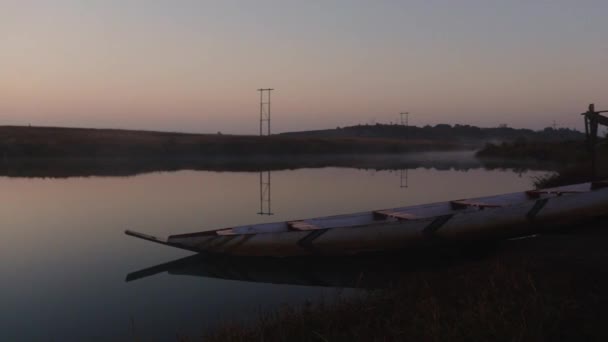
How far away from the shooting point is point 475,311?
552 cm

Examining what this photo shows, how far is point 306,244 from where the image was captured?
10.6 metres

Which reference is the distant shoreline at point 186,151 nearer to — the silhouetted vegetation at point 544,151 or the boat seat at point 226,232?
the silhouetted vegetation at point 544,151

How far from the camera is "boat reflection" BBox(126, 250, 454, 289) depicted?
10.1 meters

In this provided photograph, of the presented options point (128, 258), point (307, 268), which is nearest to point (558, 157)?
point (307, 268)

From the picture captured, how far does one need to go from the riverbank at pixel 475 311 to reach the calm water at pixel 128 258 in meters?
2.15

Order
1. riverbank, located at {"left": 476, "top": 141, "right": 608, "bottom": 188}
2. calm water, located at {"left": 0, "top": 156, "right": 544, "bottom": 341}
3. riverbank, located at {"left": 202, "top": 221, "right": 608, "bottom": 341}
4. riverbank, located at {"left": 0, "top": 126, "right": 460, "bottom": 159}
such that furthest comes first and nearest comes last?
riverbank, located at {"left": 0, "top": 126, "right": 460, "bottom": 159}
riverbank, located at {"left": 476, "top": 141, "right": 608, "bottom": 188}
calm water, located at {"left": 0, "top": 156, "right": 544, "bottom": 341}
riverbank, located at {"left": 202, "top": 221, "right": 608, "bottom": 341}

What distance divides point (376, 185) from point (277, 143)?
5229cm

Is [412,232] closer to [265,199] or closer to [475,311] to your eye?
[475,311]

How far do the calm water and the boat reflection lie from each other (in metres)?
0.12

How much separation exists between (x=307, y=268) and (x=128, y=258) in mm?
4160

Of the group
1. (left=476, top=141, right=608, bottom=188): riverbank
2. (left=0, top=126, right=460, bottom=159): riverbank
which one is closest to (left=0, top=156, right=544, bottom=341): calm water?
(left=476, top=141, right=608, bottom=188): riverbank

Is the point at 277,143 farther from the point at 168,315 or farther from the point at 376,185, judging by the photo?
the point at 168,315

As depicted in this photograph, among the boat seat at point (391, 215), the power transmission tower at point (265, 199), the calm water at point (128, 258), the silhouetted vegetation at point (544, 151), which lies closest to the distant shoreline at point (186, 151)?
the silhouetted vegetation at point (544, 151)

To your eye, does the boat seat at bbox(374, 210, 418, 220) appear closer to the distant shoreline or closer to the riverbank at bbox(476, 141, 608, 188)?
the riverbank at bbox(476, 141, 608, 188)
